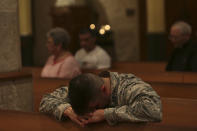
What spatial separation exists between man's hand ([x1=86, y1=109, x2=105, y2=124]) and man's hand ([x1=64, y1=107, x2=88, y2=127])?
0.04 meters

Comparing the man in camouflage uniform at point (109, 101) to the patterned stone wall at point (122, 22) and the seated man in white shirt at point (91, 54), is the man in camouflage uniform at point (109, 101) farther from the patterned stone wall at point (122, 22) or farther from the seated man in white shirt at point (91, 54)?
the patterned stone wall at point (122, 22)

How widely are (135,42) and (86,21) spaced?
146cm

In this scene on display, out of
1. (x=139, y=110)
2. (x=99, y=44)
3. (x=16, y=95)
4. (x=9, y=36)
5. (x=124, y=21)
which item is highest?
(x=9, y=36)

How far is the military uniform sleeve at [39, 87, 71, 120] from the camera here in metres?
2.67

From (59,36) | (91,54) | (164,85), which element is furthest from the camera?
(91,54)

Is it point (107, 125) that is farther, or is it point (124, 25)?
point (124, 25)

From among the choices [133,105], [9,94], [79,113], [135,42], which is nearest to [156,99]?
[133,105]

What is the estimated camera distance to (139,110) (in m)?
2.38

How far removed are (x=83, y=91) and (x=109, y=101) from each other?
301mm

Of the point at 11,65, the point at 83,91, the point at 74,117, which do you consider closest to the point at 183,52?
the point at 11,65

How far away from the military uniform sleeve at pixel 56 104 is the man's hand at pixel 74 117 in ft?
0.13

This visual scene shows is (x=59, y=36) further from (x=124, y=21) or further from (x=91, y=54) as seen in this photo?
(x=124, y=21)

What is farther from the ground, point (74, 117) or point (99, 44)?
point (74, 117)

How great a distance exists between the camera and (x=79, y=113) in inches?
95.3
